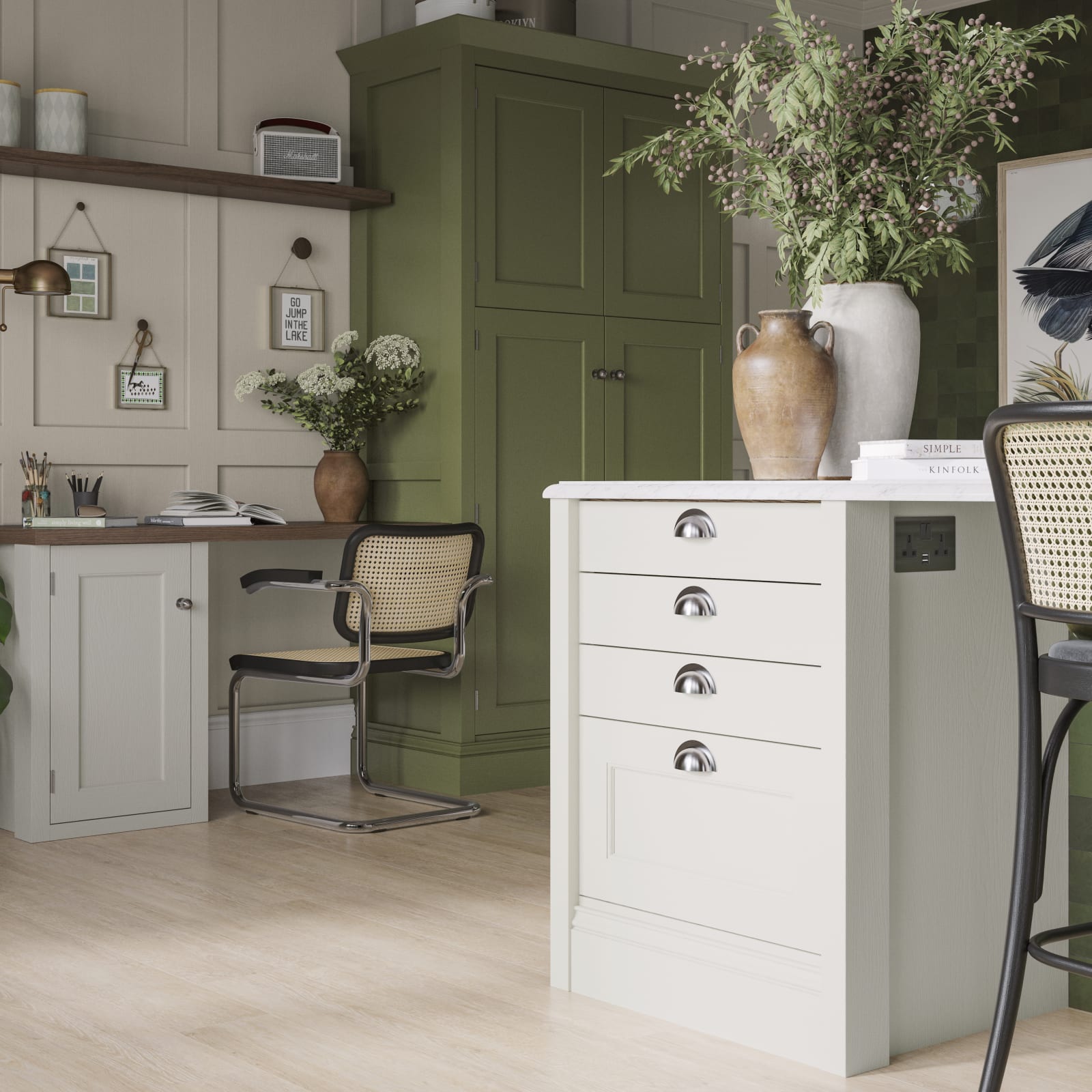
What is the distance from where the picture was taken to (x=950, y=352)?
5.96 meters

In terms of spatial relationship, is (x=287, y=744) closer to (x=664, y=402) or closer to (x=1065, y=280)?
(x=664, y=402)

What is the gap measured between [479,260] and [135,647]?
153 cm

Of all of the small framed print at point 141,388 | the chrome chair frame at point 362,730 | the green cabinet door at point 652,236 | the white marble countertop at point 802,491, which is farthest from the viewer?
the green cabinet door at point 652,236

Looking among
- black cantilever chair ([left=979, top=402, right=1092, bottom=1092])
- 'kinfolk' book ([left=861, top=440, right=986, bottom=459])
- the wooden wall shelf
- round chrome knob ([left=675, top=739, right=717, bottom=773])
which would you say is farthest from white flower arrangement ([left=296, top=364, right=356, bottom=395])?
black cantilever chair ([left=979, top=402, right=1092, bottom=1092])

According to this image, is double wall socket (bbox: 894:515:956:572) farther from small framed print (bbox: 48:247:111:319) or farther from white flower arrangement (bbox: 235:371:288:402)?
small framed print (bbox: 48:247:111:319)

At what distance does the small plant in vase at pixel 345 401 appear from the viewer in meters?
4.80

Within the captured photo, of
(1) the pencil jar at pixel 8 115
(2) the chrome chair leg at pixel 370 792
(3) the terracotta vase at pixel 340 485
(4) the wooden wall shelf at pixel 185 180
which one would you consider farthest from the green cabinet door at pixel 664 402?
(1) the pencil jar at pixel 8 115

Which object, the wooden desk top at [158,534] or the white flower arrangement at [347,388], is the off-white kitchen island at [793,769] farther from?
the white flower arrangement at [347,388]

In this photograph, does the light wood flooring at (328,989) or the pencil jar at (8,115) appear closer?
the light wood flooring at (328,989)

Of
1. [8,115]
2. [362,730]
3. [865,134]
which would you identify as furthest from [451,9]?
[865,134]

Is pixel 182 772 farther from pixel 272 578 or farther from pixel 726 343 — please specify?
pixel 726 343

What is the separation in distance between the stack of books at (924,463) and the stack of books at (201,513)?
2.40 m

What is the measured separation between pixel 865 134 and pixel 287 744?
2.96 m

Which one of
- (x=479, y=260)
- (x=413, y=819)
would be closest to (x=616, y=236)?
(x=479, y=260)
